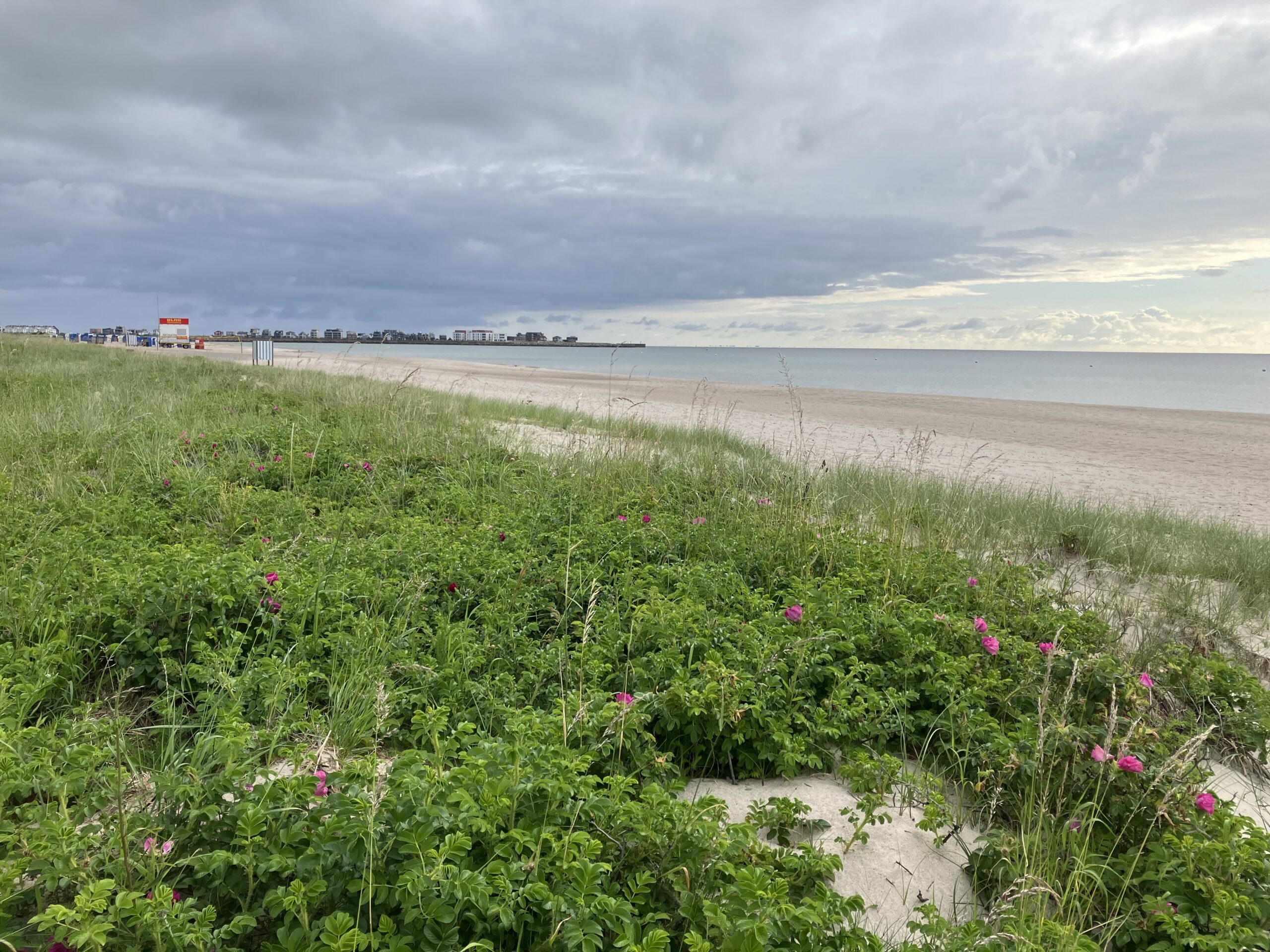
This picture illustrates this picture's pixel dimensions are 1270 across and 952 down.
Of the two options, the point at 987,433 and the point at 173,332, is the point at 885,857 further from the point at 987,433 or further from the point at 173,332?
the point at 173,332

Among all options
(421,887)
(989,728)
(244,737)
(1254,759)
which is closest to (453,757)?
(244,737)

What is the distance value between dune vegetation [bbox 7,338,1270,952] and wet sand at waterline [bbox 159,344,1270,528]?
2.78m

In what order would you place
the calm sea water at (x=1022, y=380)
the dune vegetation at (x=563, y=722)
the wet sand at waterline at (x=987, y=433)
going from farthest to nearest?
the calm sea water at (x=1022, y=380) → the wet sand at waterline at (x=987, y=433) → the dune vegetation at (x=563, y=722)

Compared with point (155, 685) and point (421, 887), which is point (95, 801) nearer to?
point (421, 887)

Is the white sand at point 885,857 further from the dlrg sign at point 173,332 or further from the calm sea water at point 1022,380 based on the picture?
the dlrg sign at point 173,332

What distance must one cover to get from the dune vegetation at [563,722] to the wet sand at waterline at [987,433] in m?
2.78

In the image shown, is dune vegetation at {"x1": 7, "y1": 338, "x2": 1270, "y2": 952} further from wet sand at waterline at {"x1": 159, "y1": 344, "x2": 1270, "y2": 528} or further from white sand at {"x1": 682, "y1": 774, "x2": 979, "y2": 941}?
wet sand at waterline at {"x1": 159, "y1": 344, "x2": 1270, "y2": 528}

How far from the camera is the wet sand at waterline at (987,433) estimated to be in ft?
38.9

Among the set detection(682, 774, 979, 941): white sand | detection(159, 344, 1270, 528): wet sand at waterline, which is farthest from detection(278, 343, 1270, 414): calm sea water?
detection(682, 774, 979, 941): white sand

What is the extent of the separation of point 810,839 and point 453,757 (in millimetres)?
1442

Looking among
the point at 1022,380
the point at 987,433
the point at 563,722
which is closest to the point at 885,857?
the point at 563,722

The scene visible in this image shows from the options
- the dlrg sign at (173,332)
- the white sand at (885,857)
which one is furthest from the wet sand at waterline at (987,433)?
the dlrg sign at (173,332)

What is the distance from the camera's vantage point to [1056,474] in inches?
521

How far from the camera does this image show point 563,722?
8.91 feet
